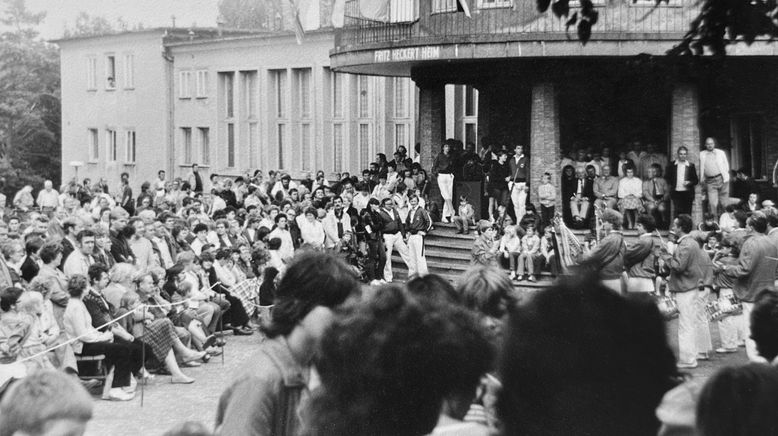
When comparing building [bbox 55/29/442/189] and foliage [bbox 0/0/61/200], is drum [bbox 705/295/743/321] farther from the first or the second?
foliage [bbox 0/0/61/200]

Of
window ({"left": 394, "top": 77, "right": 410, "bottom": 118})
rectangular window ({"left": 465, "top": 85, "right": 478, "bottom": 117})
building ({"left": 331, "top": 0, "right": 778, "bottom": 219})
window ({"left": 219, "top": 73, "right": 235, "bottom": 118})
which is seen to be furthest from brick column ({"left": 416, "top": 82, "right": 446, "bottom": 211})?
window ({"left": 219, "top": 73, "right": 235, "bottom": 118})

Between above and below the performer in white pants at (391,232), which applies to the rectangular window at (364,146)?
above

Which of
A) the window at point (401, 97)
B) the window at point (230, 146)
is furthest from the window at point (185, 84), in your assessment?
the window at point (401, 97)

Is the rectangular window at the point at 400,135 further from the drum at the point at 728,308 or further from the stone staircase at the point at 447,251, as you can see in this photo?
the drum at the point at 728,308

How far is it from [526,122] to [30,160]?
5136cm

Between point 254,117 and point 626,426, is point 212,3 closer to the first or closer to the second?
point 254,117

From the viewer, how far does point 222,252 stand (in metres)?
19.7

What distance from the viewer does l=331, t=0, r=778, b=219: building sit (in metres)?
26.5

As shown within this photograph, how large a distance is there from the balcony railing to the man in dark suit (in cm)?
260

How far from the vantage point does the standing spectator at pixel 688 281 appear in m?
15.3

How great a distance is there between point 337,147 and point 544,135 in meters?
17.2

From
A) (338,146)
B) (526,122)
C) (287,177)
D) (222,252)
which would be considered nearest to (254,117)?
(338,146)

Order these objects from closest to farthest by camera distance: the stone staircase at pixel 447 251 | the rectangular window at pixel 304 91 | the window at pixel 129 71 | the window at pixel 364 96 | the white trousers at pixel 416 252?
the white trousers at pixel 416 252
the stone staircase at pixel 447 251
the window at pixel 364 96
the rectangular window at pixel 304 91
the window at pixel 129 71

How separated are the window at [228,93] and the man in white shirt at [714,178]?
26251 millimetres
